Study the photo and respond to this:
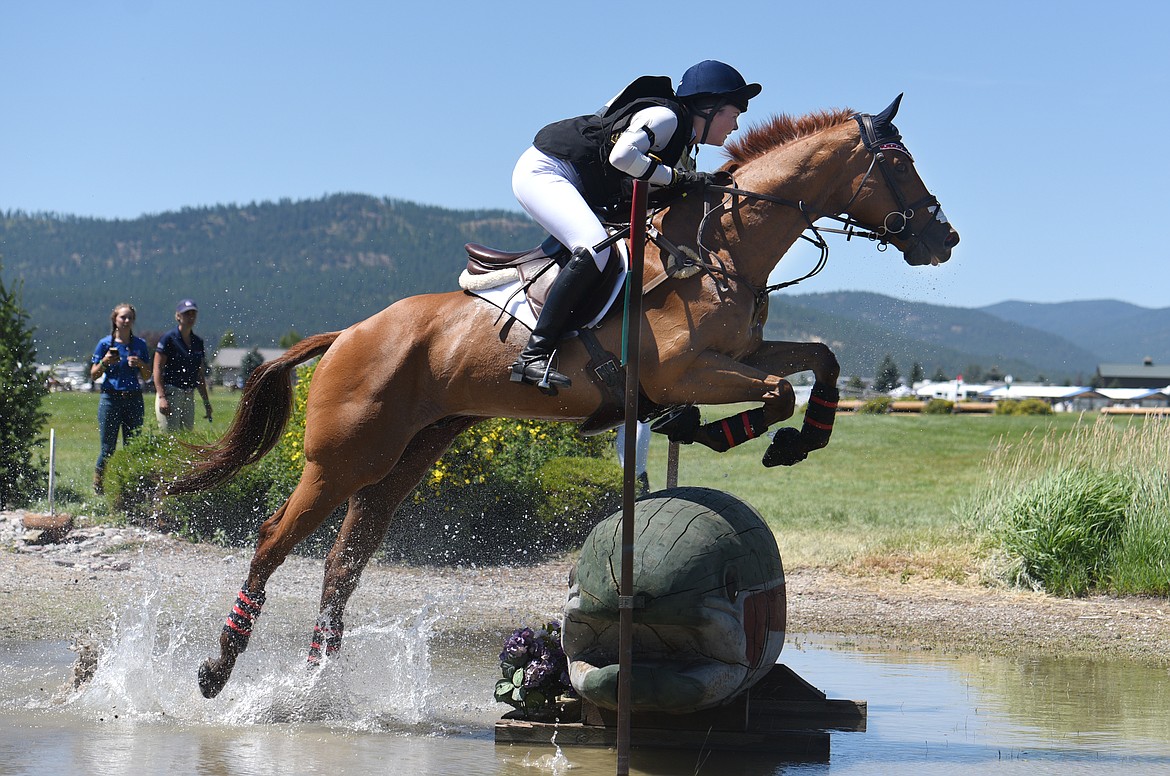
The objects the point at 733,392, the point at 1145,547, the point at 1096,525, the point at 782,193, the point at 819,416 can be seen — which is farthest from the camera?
the point at 1096,525

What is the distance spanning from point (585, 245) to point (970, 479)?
15.0 meters

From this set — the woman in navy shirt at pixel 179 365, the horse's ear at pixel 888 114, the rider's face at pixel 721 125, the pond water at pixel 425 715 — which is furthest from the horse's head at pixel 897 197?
the woman in navy shirt at pixel 179 365

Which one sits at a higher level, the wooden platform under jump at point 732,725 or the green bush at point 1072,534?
the green bush at point 1072,534

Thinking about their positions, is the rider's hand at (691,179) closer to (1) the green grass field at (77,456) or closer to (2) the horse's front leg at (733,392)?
(2) the horse's front leg at (733,392)

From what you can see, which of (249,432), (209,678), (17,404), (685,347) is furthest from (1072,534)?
(17,404)

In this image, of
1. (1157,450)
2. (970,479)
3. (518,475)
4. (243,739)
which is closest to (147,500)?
(518,475)

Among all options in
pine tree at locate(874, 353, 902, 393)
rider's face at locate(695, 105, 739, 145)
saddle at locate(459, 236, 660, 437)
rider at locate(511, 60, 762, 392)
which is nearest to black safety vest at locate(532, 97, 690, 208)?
rider at locate(511, 60, 762, 392)

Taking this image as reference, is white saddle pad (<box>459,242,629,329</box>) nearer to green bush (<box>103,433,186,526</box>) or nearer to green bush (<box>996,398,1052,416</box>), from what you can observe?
green bush (<box>103,433,186,526</box>)

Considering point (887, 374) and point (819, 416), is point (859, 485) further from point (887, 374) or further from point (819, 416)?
point (819, 416)

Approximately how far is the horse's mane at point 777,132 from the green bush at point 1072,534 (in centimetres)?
471

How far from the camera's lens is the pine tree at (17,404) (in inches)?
460

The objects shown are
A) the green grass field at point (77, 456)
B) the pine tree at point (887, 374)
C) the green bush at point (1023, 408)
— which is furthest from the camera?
the green bush at point (1023, 408)

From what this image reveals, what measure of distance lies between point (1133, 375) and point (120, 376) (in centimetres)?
10979

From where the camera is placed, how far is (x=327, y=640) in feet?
20.4
